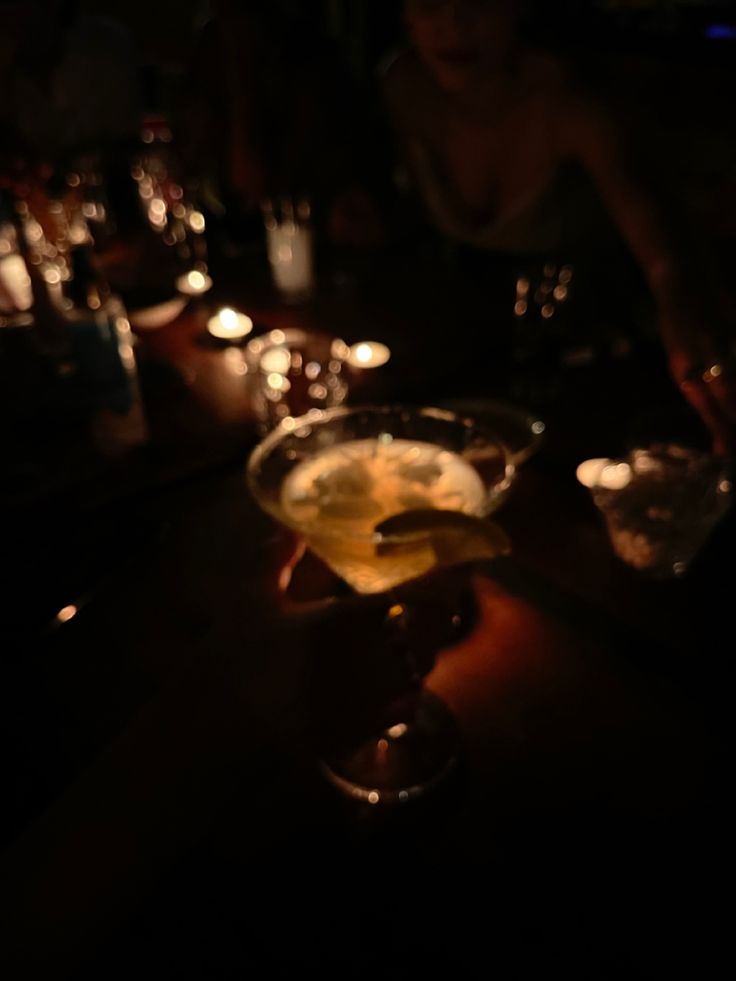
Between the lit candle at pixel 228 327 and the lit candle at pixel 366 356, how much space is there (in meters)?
0.35

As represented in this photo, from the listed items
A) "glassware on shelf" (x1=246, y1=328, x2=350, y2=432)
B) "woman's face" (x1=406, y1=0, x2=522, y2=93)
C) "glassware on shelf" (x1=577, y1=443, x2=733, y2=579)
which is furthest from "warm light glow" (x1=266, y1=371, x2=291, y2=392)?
"woman's face" (x1=406, y1=0, x2=522, y2=93)

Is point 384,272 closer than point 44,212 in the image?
No

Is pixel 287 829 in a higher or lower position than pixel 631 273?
lower

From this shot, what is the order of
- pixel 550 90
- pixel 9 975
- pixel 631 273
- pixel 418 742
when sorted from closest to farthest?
pixel 9 975 < pixel 418 742 < pixel 550 90 < pixel 631 273

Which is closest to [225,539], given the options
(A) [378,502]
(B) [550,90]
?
(A) [378,502]

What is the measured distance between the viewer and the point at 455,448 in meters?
1.19

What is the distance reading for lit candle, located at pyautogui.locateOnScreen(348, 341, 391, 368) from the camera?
5.76 ft

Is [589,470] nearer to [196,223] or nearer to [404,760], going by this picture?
[404,760]

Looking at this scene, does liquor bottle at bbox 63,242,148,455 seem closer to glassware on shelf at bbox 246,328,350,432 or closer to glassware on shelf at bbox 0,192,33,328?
glassware on shelf at bbox 0,192,33,328

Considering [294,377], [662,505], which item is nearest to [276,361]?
[294,377]

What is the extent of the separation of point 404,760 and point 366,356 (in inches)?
42.5

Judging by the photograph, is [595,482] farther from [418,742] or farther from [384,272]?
[384,272]

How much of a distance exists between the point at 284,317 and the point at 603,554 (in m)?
1.26

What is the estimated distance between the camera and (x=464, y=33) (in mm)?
1800
